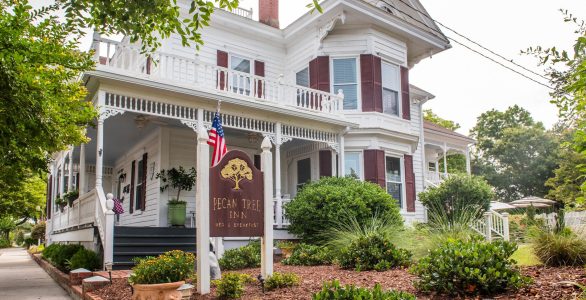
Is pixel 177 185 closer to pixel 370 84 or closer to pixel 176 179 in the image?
pixel 176 179

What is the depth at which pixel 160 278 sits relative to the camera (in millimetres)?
5930

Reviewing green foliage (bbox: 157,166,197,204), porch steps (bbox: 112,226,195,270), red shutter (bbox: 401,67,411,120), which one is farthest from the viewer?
red shutter (bbox: 401,67,411,120)

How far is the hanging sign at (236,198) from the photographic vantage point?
6.18m

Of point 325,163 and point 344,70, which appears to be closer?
point 325,163

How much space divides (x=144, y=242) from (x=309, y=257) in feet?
11.7

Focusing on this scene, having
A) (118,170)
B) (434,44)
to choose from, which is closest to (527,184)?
(434,44)

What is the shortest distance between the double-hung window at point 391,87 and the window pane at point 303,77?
2.59 m

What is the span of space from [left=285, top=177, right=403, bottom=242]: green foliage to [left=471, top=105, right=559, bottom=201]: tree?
37041mm

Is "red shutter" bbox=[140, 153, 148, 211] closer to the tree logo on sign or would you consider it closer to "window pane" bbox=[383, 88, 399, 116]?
"window pane" bbox=[383, 88, 399, 116]

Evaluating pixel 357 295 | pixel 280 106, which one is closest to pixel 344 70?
pixel 280 106

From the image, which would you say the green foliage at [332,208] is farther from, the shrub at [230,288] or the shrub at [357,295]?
the shrub at [357,295]

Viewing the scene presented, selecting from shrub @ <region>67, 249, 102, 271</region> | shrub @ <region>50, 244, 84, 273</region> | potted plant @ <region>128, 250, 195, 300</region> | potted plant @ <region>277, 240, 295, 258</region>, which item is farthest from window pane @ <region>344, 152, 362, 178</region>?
potted plant @ <region>128, 250, 195, 300</region>

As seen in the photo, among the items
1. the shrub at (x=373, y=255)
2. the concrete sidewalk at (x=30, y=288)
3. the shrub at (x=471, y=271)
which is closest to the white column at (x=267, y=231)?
the shrub at (x=373, y=255)

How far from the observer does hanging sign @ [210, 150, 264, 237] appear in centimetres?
618
